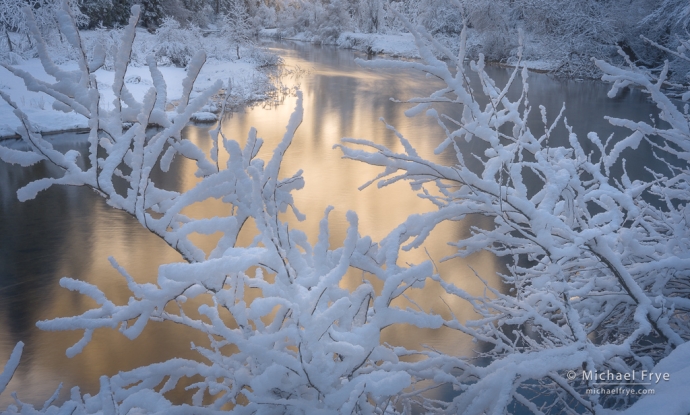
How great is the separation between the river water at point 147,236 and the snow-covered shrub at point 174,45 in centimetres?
578

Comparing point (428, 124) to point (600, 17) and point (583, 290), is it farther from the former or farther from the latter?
point (600, 17)

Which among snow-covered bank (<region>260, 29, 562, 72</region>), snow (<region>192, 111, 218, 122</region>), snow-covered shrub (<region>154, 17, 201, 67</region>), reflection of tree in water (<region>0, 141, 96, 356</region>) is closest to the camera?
reflection of tree in water (<region>0, 141, 96, 356</region>)

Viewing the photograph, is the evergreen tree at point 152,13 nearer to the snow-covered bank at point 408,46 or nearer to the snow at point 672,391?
the snow-covered bank at point 408,46

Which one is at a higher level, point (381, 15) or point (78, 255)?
point (381, 15)

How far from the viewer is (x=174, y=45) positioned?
52.1 feet

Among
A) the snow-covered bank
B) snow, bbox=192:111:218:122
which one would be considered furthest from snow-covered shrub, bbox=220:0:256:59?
snow, bbox=192:111:218:122

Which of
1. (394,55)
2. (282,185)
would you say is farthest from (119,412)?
(394,55)

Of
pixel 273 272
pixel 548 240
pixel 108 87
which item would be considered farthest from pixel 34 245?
pixel 108 87

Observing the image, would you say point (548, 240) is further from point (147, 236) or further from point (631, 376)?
point (147, 236)

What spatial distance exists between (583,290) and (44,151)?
1.68 m

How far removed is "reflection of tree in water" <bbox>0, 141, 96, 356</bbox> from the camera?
14.6 feet

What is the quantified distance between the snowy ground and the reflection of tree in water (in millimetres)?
1122

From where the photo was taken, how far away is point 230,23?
1883 cm

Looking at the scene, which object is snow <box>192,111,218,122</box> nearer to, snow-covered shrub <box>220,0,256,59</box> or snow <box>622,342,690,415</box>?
snow-covered shrub <box>220,0,256,59</box>
